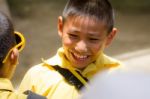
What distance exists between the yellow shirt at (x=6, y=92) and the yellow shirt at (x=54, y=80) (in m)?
0.34

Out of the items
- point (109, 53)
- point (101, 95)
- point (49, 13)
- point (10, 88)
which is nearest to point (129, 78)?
point (101, 95)

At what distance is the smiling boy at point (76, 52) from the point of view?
1.48 m

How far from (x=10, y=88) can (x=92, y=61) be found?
49 cm

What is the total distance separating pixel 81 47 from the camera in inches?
57.7

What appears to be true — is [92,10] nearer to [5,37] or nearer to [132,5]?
[5,37]

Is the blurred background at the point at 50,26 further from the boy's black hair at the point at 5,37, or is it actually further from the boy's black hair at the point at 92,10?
the boy's black hair at the point at 5,37

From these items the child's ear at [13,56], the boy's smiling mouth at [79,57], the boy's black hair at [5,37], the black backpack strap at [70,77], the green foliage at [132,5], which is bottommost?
the green foliage at [132,5]

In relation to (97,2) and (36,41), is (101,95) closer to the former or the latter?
(97,2)

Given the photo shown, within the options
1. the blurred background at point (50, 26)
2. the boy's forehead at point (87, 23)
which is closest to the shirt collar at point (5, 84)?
the boy's forehead at point (87, 23)

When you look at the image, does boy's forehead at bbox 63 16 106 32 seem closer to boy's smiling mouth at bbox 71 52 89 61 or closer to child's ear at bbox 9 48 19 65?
boy's smiling mouth at bbox 71 52 89 61

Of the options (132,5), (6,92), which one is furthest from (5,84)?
(132,5)

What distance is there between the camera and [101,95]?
1.61 feet

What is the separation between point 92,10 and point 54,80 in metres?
0.31

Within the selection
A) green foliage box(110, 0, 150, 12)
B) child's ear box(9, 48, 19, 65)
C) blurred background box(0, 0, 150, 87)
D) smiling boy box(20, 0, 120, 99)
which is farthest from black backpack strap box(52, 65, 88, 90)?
green foliage box(110, 0, 150, 12)
